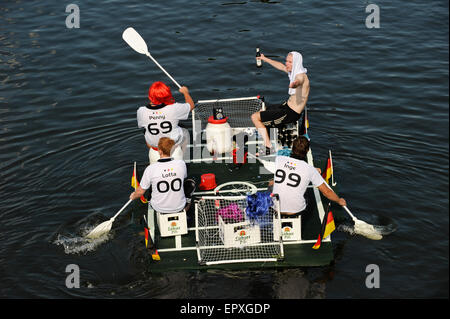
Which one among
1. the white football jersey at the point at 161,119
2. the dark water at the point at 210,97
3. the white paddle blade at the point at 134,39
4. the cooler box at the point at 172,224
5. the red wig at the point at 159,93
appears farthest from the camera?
the white paddle blade at the point at 134,39

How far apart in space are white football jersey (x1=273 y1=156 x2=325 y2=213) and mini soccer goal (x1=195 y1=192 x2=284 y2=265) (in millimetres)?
267

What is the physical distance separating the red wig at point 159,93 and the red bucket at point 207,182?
2205mm

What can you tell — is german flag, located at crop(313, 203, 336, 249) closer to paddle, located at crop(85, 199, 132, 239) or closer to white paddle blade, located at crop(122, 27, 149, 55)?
paddle, located at crop(85, 199, 132, 239)

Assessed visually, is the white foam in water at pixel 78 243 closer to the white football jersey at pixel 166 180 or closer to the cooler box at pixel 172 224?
the cooler box at pixel 172 224

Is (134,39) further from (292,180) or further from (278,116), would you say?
(292,180)

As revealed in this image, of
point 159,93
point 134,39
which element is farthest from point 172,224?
point 134,39

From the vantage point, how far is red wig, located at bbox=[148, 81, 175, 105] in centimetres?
1308

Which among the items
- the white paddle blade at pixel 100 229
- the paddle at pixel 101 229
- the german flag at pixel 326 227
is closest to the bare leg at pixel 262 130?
the german flag at pixel 326 227

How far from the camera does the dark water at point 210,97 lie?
1210 cm

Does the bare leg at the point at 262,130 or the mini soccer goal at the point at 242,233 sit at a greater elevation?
the bare leg at the point at 262,130

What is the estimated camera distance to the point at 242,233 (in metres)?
11.8

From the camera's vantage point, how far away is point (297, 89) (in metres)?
14.8

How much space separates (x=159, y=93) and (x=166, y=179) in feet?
8.09

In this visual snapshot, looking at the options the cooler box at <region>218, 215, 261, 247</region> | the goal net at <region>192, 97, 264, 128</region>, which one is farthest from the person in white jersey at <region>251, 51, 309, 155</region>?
the cooler box at <region>218, 215, 261, 247</region>
